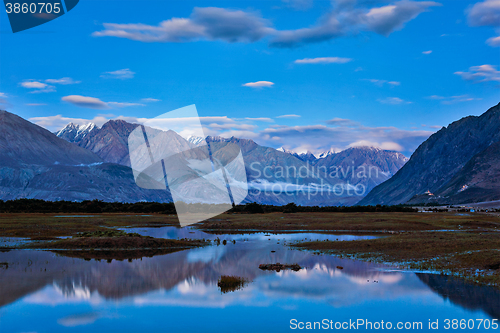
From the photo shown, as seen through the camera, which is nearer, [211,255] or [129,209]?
[211,255]

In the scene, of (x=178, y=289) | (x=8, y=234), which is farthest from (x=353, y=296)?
(x=8, y=234)

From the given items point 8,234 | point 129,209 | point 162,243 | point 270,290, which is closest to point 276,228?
point 162,243

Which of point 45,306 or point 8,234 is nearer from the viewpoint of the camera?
point 45,306

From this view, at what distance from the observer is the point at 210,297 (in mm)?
28141

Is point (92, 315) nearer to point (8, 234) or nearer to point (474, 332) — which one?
point (474, 332)

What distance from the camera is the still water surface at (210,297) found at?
910 inches

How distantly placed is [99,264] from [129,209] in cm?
11906

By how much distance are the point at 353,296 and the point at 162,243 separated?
3056 cm

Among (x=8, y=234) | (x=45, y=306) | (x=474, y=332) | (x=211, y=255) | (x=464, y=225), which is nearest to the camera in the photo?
(x=474, y=332)

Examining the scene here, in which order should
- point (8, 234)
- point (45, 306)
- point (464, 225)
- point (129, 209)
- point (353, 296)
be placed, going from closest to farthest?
point (45, 306) → point (353, 296) → point (8, 234) → point (464, 225) → point (129, 209)

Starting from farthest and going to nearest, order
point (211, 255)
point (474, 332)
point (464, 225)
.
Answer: point (464, 225) < point (211, 255) < point (474, 332)

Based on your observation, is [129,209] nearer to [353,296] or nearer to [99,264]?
[99,264]

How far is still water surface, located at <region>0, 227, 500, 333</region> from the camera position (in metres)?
23.1

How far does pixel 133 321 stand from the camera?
76.1ft
